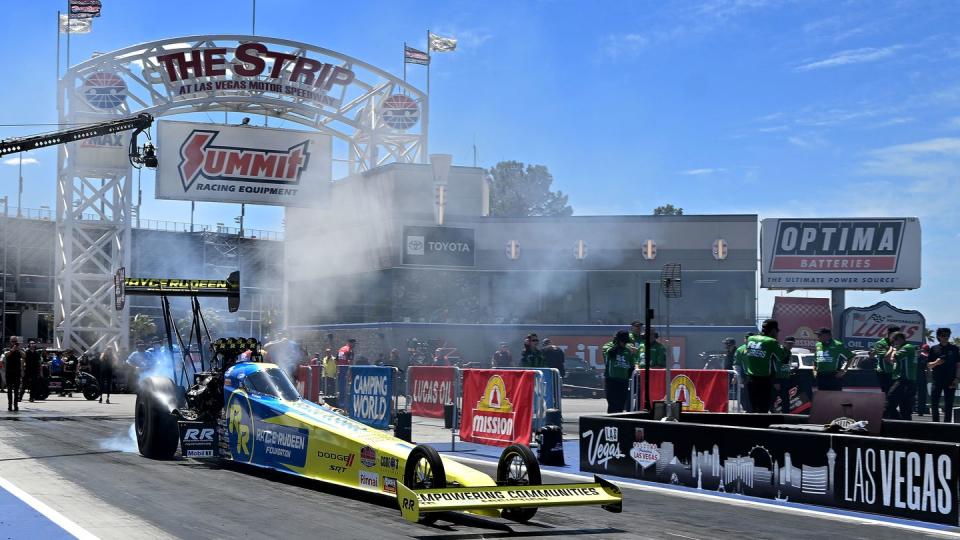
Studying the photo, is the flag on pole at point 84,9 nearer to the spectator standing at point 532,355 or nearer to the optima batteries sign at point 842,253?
the spectator standing at point 532,355

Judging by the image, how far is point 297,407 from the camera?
39.9 ft

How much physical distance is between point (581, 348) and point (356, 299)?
1035 cm

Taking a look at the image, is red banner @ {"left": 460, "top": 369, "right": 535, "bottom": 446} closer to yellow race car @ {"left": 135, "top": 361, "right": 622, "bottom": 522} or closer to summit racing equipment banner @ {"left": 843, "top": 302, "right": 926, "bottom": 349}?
yellow race car @ {"left": 135, "top": 361, "right": 622, "bottom": 522}

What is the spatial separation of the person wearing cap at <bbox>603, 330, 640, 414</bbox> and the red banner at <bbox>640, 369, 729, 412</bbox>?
0.30 m

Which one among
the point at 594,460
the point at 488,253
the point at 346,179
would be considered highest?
the point at 346,179

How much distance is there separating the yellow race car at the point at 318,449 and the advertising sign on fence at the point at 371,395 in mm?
5231

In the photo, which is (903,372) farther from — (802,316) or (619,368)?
(802,316)

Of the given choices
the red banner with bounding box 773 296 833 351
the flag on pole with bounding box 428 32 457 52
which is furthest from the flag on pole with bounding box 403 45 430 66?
the red banner with bounding box 773 296 833 351

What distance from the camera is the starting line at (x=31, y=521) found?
861 centimetres

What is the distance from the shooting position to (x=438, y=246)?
45.2 m

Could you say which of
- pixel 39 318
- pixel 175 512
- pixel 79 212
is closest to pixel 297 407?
pixel 175 512

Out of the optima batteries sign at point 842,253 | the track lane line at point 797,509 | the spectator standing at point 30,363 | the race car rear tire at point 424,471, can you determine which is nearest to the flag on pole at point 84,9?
the spectator standing at point 30,363

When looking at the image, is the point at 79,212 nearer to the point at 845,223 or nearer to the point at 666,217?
the point at 666,217

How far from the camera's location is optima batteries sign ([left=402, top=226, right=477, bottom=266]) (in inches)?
1761
